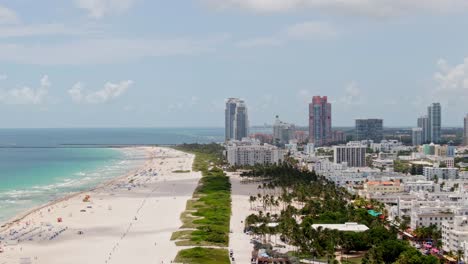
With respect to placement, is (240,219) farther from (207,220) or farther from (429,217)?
(429,217)

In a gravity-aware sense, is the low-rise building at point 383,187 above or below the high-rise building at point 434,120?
below

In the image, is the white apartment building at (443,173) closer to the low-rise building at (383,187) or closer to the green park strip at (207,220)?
the low-rise building at (383,187)

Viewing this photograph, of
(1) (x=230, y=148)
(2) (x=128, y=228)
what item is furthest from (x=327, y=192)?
(1) (x=230, y=148)

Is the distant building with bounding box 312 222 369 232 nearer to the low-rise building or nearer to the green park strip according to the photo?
the green park strip

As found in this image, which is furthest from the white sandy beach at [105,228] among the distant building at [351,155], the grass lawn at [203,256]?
the distant building at [351,155]

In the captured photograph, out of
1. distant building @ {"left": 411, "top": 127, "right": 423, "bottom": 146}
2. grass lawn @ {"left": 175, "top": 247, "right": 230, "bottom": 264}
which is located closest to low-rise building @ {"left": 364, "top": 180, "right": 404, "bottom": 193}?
grass lawn @ {"left": 175, "top": 247, "right": 230, "bottom": 264}
